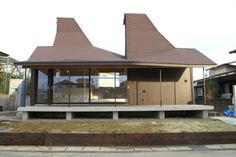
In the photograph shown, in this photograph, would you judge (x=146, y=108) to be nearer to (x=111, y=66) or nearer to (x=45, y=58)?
(x=111, y=66)

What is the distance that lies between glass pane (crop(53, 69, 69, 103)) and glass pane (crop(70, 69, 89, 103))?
9.3 inches

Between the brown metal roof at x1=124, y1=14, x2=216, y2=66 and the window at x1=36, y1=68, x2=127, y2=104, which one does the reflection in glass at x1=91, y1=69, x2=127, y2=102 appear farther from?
the brown metal roof at x1=124, y1=14, x2=216, y2=66

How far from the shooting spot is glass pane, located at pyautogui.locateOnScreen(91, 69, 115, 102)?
15258 mm

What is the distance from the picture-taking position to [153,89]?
16094mm

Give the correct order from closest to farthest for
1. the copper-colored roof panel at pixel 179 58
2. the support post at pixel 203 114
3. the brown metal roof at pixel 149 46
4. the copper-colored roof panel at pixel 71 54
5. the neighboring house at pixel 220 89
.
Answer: the support post at pixel 203 114
the copper-colored roof panel at pixel 179 58
the copper-colored roof panel at pixel 71 54
the brown metal roof at pixel 149 46
the neighboring house at pixel 220 89

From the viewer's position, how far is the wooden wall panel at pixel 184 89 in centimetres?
1630

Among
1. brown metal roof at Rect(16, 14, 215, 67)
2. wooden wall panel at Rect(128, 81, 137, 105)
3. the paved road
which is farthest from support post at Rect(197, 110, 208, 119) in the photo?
the paved road

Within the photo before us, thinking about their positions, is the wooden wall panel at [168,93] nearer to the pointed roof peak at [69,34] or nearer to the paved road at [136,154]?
the pointed roof peak at [69,34]

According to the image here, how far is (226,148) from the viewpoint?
791cm

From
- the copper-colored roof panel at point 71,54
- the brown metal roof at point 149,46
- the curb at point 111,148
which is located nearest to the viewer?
the curb at point 111,148

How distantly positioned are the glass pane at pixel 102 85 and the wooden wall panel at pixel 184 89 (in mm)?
4254

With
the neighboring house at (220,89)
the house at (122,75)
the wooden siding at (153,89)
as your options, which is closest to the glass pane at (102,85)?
the house at (122,75)

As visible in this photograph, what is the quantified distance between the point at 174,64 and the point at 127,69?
115 inches

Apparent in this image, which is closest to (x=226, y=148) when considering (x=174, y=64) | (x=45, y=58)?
(x=174, y=64)
